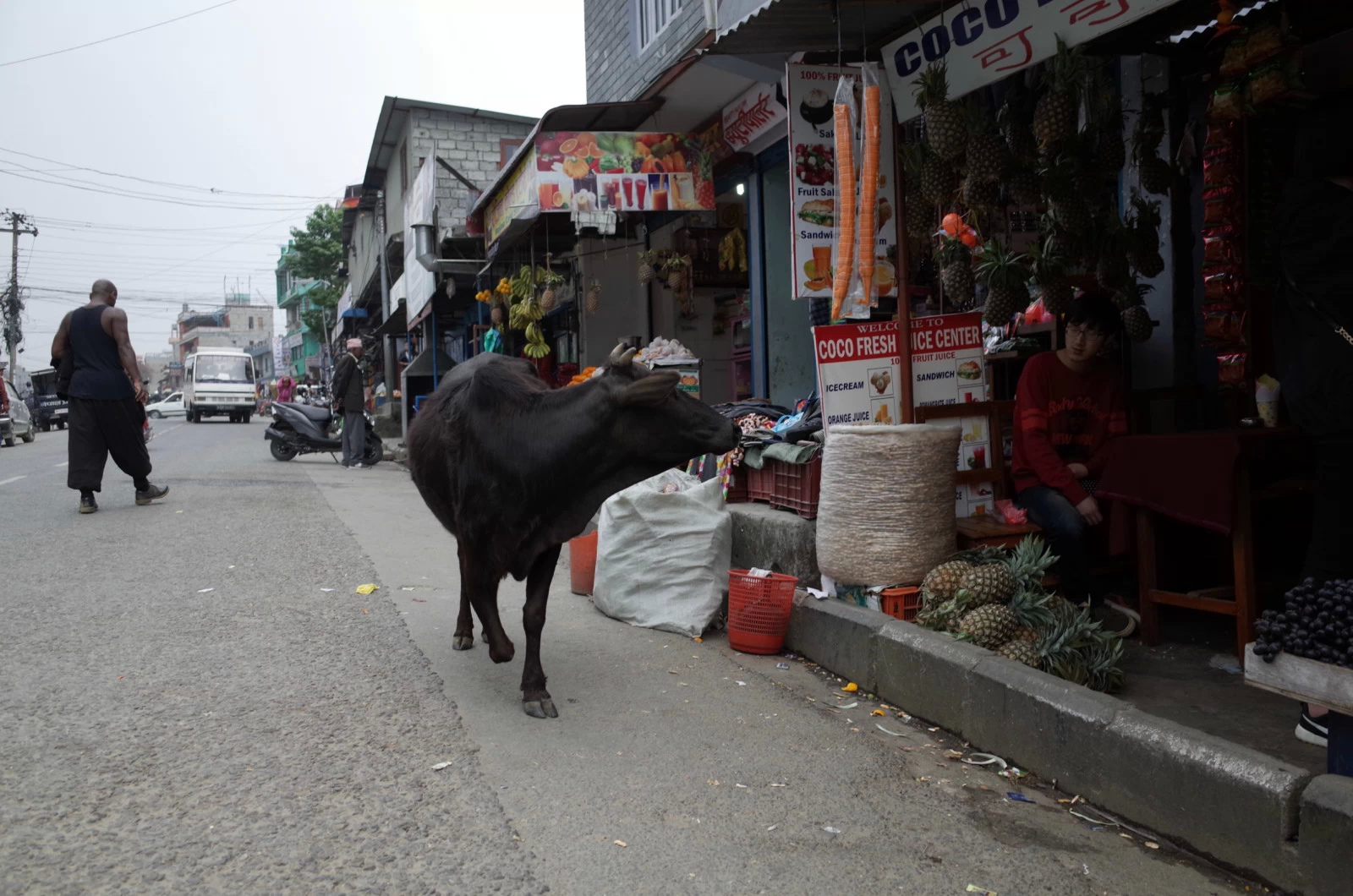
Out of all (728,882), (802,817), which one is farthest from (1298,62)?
(728,882)

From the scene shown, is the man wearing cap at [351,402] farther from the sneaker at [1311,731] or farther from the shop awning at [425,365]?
the sneaker at [1311,731]

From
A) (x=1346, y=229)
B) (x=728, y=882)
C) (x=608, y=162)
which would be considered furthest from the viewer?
(x=608, y=162)

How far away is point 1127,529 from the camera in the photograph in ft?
16.8

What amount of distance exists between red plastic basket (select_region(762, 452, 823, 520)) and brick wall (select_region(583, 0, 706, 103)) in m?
5.55

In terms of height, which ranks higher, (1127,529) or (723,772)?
(1127,529)

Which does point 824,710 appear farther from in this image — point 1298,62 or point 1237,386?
point 1298,62

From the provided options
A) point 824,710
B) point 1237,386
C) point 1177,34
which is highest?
point 1177,34

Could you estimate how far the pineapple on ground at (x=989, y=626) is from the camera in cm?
418

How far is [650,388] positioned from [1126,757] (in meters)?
2.18

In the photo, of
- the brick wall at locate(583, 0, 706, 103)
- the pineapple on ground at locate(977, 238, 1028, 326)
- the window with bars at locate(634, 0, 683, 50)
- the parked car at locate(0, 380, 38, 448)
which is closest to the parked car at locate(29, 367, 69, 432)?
the parked car at locate(0, 380, 38, 448)

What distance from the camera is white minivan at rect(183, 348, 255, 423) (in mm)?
36844

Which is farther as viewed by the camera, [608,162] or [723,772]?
[608,162]

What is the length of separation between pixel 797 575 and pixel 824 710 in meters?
1.38

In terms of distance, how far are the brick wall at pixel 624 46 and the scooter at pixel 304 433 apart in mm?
6745
